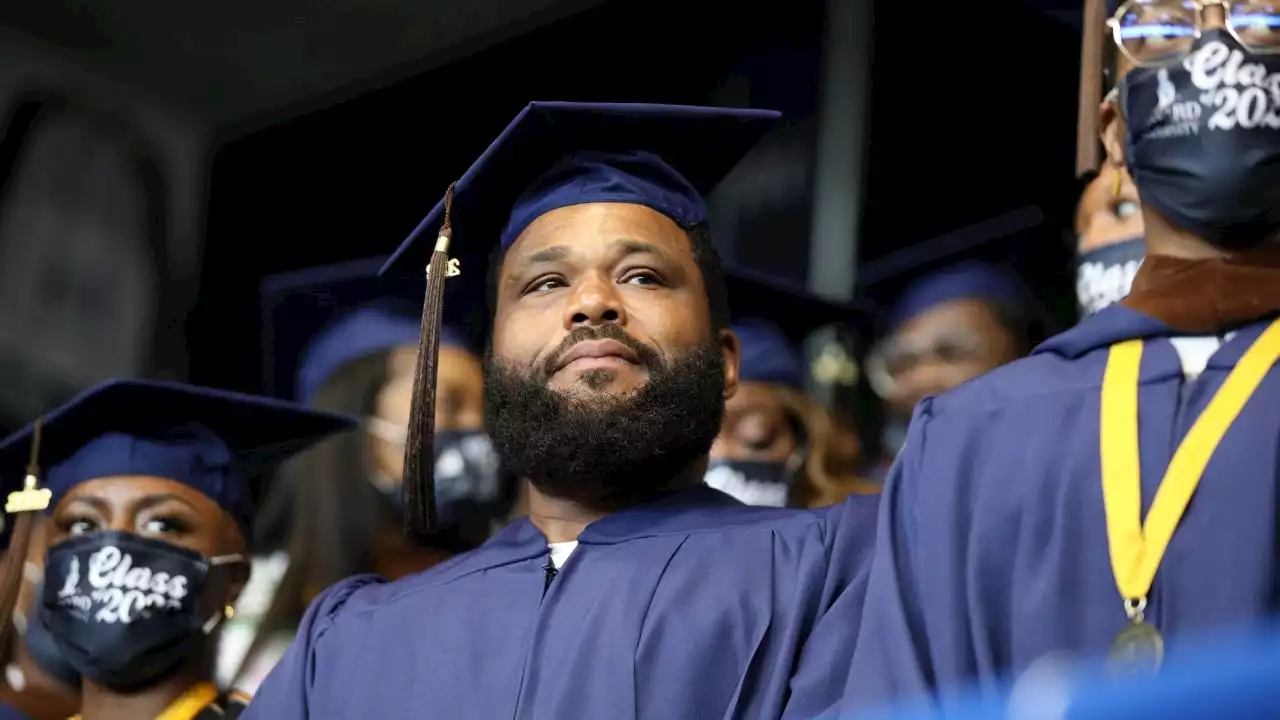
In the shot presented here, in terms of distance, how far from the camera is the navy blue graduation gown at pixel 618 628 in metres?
2.09

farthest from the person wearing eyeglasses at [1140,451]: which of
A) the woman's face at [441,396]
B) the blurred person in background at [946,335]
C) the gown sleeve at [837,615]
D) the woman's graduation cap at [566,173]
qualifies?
the woman's face at [441,396]

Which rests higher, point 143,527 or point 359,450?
point 359,450

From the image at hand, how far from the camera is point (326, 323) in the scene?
374 cm

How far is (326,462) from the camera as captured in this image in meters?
3.94

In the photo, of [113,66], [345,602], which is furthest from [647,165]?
[113,66]

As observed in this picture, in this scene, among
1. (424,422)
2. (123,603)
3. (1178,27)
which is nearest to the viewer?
(1178,27)

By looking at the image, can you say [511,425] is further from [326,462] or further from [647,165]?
[326,462]

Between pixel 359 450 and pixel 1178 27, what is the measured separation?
2543 mm

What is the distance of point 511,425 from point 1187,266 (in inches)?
43.5

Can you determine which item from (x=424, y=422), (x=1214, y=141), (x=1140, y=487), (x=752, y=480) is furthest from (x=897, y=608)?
(x=752, y=480)

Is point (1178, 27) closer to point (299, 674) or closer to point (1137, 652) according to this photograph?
point (1137, 652)

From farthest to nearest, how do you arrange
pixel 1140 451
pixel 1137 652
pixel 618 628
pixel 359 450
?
pixel 359 450 < pixel 618 628 < pixel 1140 451 < pixel 1137 652

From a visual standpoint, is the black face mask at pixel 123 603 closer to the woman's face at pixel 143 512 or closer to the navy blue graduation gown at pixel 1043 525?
the woman's face at pixel 143 512

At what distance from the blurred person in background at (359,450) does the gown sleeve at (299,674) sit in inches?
40.2
